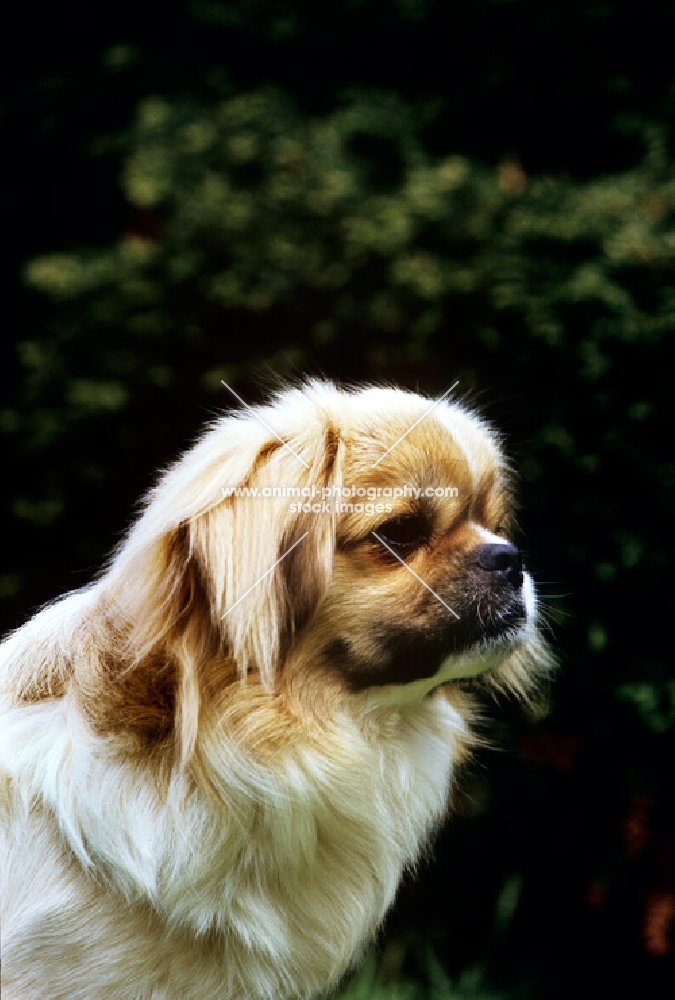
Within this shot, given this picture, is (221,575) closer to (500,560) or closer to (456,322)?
(500,560)

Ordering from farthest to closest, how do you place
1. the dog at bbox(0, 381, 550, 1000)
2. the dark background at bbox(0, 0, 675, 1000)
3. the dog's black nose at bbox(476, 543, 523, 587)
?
the dark background at bbox(0, 0, 675, 1000), the dog's black nose at bbox(476, 543, 523, 587), the dog at bbox(0, 381, 550, 1000)

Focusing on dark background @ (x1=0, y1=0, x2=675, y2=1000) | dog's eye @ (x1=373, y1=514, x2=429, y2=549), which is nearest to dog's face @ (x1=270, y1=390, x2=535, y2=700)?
dog's eye @ (x1=373, y1=514, x2=429, y2=549)

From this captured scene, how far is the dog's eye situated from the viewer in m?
1.67

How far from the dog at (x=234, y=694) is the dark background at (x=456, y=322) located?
0.47 metres

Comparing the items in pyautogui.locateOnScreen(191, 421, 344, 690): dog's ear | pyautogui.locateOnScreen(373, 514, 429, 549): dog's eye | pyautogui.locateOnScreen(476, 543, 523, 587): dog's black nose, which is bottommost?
pyautogui.locateOnScreen(476, 543, 523, 587): dog's black nose

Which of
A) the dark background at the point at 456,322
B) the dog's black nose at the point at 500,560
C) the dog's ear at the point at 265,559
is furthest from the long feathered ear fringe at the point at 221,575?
the dark background at the point at 456,322

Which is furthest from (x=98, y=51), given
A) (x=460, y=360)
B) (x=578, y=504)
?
(x=578, y=504)

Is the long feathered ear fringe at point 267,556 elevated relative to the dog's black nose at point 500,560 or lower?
elevated

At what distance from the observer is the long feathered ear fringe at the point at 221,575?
1636 mm

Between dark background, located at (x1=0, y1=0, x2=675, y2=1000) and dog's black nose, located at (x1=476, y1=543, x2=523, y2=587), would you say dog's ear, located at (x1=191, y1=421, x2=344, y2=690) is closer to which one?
dog's black nose, located at (x1=476, y1=543, x2=523, y2=587)

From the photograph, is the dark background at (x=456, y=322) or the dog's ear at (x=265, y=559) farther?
the dark background at (x=456, y=322)

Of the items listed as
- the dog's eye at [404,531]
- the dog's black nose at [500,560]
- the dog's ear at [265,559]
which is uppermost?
the dog's ear at [265,559]

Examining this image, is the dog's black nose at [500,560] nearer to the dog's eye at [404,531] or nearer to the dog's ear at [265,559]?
the dog's eye at [404,531]

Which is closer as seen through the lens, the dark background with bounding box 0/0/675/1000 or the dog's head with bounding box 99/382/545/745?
the dog's head with bounding box 99/382/545/745
